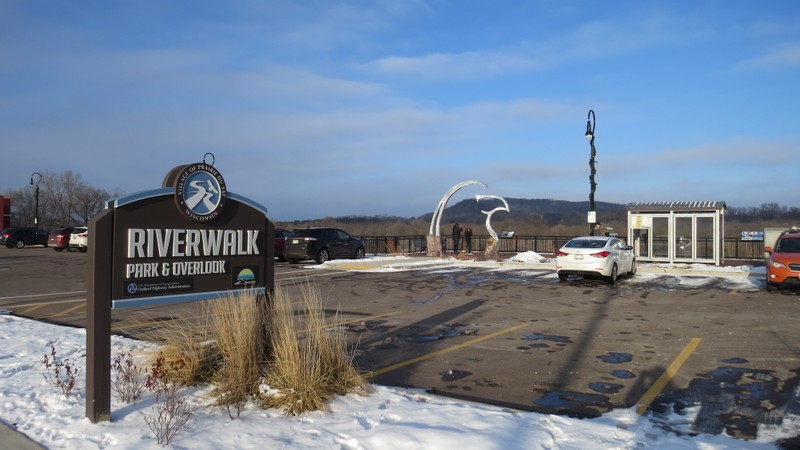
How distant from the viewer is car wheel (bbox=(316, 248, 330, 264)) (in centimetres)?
2723

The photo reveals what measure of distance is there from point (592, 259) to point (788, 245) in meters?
5.22

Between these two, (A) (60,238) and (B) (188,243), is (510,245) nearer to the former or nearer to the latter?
(A) (60,238)

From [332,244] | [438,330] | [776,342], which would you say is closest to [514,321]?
[438,330]

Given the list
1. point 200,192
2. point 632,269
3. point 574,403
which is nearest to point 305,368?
point 200,192

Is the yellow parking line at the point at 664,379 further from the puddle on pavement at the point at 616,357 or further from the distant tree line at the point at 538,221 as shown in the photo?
the distant tree line at the point at 538,221

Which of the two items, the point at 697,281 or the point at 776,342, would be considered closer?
the point at 776,342

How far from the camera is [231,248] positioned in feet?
21.4

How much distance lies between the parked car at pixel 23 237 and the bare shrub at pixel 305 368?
4788 cm

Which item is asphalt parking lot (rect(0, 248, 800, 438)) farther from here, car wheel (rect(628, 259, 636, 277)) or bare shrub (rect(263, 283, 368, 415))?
car wheel (rect(628, 259, 636, 277))

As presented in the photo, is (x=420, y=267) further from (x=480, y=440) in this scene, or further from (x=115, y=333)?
(x=480, y=440)

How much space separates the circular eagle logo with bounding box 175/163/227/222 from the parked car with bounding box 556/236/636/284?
13879mm

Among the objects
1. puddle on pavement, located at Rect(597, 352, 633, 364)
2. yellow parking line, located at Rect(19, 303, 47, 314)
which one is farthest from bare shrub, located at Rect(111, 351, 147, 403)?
yellow parking line, located at Rect(19, 303, 47, 314)

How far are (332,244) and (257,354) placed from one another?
21977 millimetres

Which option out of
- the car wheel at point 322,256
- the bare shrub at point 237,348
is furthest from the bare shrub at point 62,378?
the car wheel at point 322,256
